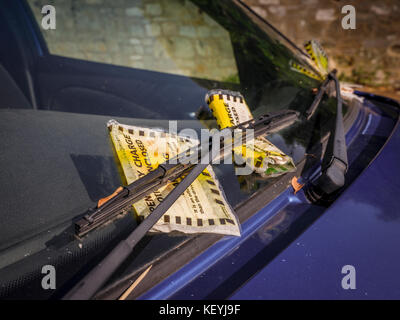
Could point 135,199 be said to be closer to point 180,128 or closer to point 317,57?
point 180,128

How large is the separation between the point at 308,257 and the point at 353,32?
7753 mm

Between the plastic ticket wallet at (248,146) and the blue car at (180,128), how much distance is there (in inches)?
1.5

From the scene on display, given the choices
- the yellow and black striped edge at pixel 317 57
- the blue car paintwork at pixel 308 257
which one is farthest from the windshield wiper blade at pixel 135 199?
the yellow and black striped edge at pixel 317 57

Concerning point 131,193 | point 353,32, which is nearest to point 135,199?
point 131,193

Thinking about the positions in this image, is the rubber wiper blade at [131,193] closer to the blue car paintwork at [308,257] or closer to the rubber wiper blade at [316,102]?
the blue car paintwork at [308,257]

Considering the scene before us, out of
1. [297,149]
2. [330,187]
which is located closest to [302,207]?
[330,187]

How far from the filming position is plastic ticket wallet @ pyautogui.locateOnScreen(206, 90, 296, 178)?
0.99m

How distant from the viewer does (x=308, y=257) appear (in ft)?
2.59

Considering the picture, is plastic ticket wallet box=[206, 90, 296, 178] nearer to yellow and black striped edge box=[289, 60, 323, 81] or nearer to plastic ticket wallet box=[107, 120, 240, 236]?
plastic ticket wallet box=[107, 120, 240, 236]

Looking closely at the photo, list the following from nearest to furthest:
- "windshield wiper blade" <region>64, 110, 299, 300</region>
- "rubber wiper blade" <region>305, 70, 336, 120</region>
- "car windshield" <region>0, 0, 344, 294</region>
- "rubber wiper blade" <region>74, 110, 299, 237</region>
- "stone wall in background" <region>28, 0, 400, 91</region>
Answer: "windshield wiper blade" <region>64, 110, 299, 300</region>, "rubber wiper blade" <region>74, 110, 299, 237</region>, "car windshield" <region>0, 0, 344, 294</region>, "rubber wiper blade" <region>305, 70, 336, 120</region>, "stone wall in background" <region>28, 0, 400, 91</region>

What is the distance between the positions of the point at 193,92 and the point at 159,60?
313mm

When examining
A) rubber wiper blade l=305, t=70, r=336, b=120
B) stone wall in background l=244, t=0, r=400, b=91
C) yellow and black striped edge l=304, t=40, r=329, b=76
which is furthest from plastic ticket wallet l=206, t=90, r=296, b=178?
stone wall in background l=244, t=0, r=400, b=91
